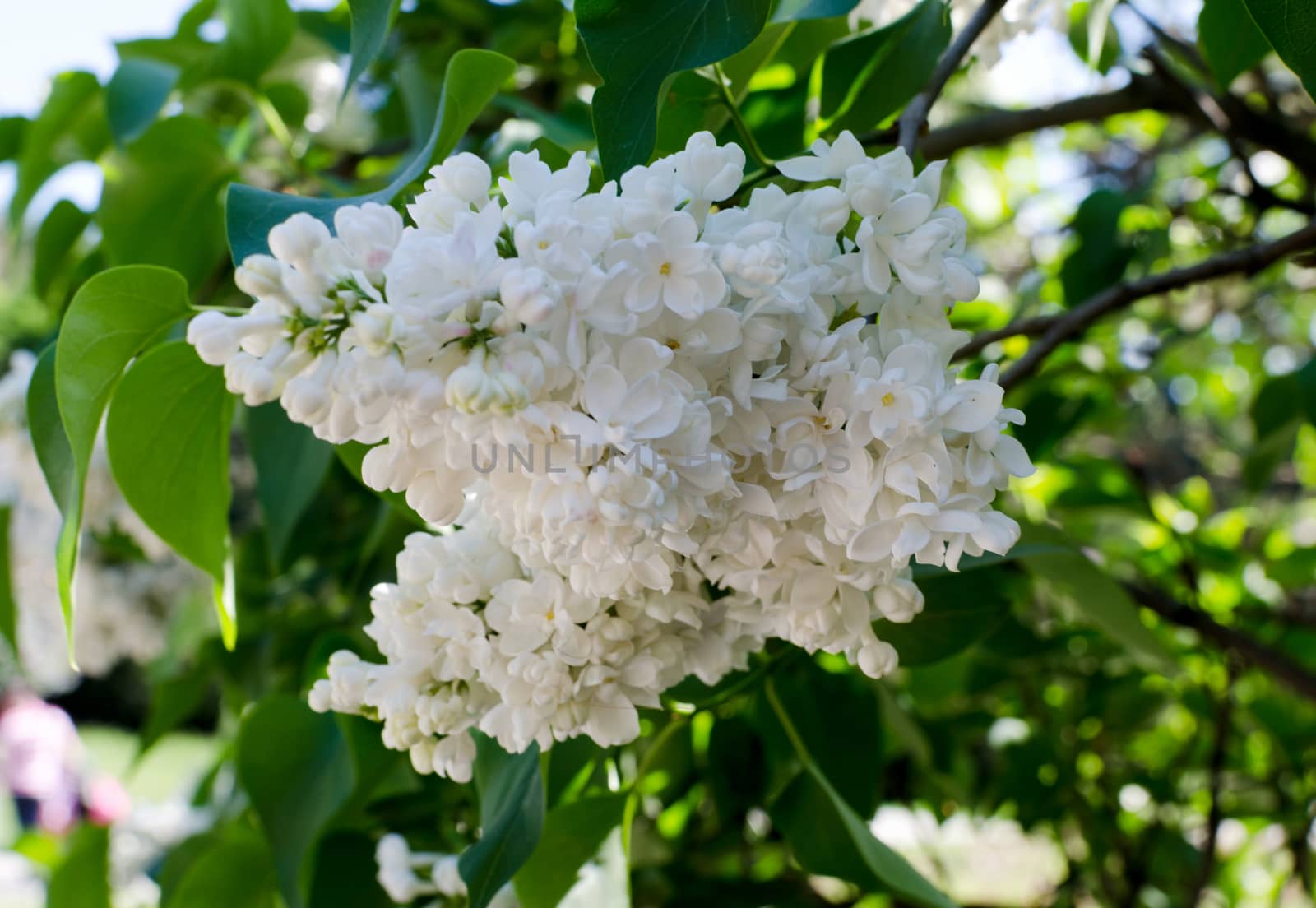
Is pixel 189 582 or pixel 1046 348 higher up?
pixel 1046 348

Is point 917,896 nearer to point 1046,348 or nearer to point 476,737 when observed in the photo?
point 476,737

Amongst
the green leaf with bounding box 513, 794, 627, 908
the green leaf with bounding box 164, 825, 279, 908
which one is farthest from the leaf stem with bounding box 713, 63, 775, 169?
the green leaf with bounding box 164, 825, 279, 908

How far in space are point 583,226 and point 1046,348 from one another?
419 mm

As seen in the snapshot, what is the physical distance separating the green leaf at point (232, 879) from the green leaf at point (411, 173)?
0.52 metres

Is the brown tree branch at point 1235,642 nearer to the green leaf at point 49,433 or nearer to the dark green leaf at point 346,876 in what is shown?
the dark green leaf at point 346,876

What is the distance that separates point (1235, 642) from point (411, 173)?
746mm

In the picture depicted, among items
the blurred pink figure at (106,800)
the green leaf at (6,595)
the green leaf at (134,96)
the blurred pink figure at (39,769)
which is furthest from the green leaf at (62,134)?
the blurred pink figure at (39,769)

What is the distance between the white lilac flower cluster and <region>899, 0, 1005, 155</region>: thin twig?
109 millimetres

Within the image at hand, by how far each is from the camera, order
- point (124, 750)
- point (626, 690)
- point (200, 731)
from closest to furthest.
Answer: point (626, 690) < point (124, 750) < point (200, 731)

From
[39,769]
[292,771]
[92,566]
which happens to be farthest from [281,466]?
[39,769]

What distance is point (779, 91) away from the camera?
0.67 metres

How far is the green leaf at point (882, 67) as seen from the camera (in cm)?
60

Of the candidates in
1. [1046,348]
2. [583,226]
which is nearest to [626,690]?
[583,226]

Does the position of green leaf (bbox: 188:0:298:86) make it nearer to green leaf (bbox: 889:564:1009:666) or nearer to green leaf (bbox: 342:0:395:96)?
green leaf (bbox: 342:0:395:96)
